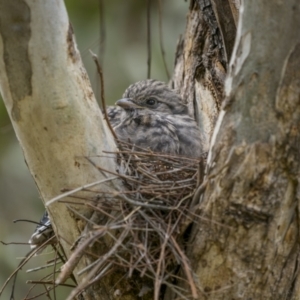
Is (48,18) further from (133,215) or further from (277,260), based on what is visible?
(277,260)

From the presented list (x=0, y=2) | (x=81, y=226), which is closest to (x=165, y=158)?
(x=81, y=226)

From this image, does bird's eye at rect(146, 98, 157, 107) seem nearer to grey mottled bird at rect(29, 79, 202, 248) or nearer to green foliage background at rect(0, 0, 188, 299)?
grey mottled bird at rect(29, 79, 202, 248)

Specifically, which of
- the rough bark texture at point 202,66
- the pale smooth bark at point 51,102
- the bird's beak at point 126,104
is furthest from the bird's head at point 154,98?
the pale smooth bark at point 51,102

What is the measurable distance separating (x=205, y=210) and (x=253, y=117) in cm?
46

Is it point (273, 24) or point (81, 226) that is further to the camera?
point (81, 226)

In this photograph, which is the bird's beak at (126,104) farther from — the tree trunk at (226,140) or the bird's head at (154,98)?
the tree trunk at (226,140)

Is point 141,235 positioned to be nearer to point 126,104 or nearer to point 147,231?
point 147,231

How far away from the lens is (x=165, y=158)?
13.2 feet

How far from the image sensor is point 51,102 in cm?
323

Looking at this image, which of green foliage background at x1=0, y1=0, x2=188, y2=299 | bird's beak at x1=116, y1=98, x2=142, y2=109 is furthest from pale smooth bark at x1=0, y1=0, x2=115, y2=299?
green foliage background at x1=0, y1=0, x2=188, y2=299

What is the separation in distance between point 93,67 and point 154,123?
9.20 ft

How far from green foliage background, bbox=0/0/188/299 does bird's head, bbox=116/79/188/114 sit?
2.02m

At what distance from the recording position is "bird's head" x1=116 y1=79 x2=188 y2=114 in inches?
192

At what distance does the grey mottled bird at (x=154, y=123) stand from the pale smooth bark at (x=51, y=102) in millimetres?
647
